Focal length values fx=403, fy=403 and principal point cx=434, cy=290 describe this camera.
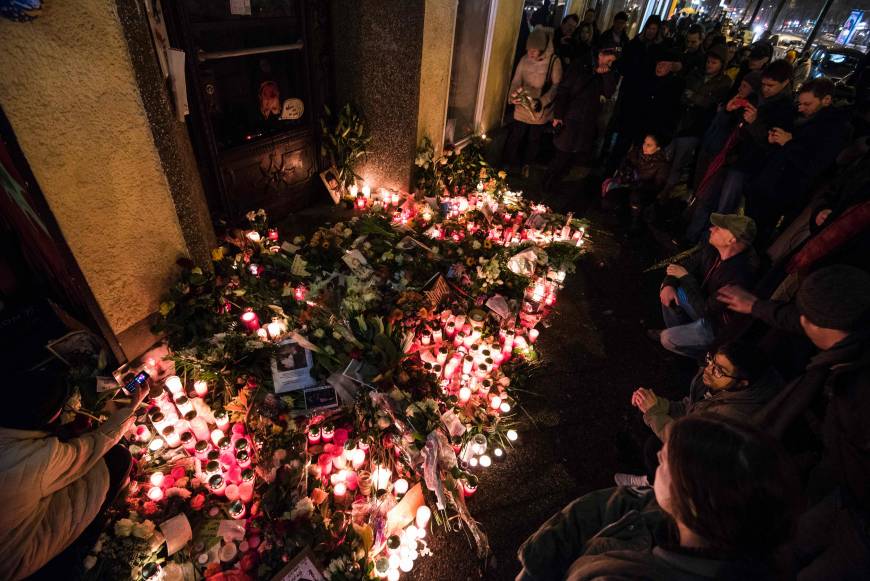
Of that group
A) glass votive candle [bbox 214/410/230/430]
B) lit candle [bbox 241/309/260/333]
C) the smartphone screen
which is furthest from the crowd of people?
lit candle [bbox 241/309/260/333]

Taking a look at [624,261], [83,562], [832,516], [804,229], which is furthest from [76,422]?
[804,229]

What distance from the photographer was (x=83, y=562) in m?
2.25

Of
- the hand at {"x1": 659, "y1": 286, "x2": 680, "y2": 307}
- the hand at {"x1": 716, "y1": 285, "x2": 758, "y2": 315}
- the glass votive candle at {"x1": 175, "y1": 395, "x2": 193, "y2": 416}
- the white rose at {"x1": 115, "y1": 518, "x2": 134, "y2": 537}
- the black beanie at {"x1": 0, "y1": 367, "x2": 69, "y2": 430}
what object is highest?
the hand at {"x1": 716, "y1": 285, "x2": 758, "y2": 315}

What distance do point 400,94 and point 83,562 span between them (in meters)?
5.43

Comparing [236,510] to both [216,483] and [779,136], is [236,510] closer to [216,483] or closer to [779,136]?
[216,483]

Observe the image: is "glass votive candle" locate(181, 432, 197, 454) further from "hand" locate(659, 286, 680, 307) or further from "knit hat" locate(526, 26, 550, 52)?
"knit hat" locate(526, 26, 550, 52)

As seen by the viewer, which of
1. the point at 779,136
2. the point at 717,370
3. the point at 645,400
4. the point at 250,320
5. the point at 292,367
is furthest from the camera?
the point at 779,136

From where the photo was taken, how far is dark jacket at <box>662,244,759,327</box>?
3.56 metres

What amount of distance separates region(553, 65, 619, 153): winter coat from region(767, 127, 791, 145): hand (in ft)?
7.76

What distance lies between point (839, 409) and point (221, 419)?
12.5 ft

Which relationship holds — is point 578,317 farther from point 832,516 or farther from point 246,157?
point 246,157

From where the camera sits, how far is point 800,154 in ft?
14.8

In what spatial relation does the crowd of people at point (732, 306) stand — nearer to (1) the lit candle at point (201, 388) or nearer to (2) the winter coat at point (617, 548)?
(2) the winter coat at point (617, 548)

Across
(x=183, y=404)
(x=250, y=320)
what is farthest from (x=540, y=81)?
(x=183, y=404)
